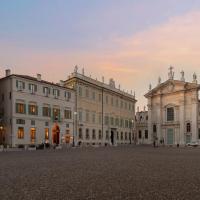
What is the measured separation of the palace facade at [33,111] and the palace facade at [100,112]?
266cm

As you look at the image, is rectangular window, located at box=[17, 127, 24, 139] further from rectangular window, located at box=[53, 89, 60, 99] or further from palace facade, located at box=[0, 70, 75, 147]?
rectangular window, located at box=[53, 89, 60, 99]

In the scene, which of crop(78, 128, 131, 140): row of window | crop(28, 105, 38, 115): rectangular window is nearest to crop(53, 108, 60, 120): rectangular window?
crop(28, 105, 38, 115): rectangular window

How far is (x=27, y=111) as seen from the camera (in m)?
44.0

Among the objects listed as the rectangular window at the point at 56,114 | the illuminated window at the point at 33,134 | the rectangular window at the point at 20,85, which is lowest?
the illuminated window at the point at 33,134

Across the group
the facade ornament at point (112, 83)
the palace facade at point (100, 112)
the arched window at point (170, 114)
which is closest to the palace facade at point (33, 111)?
the palace facade at point (100, 112)

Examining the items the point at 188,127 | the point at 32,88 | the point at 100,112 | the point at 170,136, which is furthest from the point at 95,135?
the point at 188,127

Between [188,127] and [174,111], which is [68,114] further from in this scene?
[188,127]

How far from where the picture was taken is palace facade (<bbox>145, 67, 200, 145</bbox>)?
6762 cm

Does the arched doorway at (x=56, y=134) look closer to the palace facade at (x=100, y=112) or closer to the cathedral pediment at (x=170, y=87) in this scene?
the palace facade at (x=100, y=112)

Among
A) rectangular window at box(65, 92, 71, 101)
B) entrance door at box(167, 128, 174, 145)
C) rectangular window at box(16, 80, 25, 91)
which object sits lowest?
entrance door at box(167, 128, 174, 145)

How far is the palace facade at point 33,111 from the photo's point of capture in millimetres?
41969

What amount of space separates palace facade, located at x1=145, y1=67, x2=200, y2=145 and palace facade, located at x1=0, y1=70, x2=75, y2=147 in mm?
28592

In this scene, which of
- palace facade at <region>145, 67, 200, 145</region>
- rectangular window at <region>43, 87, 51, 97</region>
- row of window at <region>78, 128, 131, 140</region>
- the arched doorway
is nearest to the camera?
rectangular window at <region>43, 87, 51, 97</region>

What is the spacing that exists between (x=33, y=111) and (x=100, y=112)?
19366 millimetres
